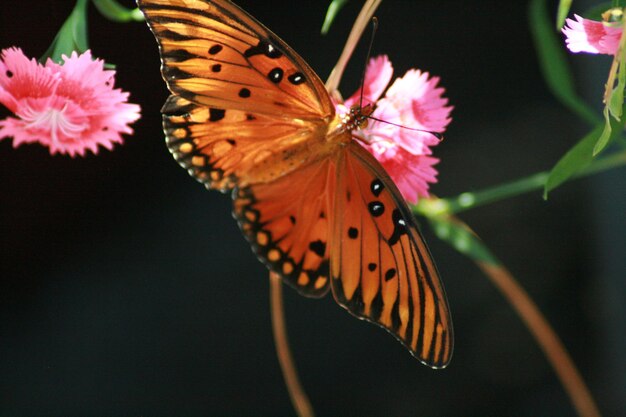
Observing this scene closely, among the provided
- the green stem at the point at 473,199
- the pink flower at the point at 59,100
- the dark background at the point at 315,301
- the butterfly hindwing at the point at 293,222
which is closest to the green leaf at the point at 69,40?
the pink flower at the point at 59,100

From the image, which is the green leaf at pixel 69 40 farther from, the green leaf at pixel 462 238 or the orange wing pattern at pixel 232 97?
the green leaf at pixel 462 238

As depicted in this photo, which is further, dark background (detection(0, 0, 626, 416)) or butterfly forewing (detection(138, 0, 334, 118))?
dark background (detection(0, 0, 626, 416))

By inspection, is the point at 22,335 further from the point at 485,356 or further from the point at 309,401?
the point at 485,356

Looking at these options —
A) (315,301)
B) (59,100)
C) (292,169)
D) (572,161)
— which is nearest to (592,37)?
(572,161)

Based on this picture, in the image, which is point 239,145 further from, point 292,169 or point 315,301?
point 315,301

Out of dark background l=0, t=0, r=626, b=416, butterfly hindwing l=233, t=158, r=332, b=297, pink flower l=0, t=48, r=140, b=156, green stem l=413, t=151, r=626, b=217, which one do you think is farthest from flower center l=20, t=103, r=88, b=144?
dark background l=0, t=0, r=626, b=416

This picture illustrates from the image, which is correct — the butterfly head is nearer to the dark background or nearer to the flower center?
the flower center

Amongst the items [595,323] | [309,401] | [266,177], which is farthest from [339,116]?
[595,323]
